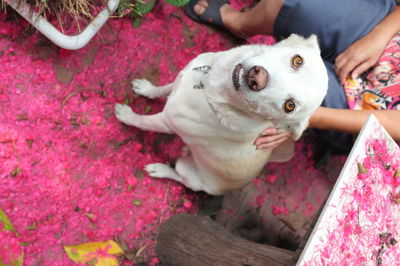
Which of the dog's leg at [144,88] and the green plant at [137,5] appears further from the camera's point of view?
the dog's leg at [144,88]

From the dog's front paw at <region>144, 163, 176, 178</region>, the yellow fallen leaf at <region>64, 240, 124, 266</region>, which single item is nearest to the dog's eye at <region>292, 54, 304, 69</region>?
the dog's front paw at <region>144, 163, 176, 178</region>

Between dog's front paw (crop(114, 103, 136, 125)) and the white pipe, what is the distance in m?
0.60

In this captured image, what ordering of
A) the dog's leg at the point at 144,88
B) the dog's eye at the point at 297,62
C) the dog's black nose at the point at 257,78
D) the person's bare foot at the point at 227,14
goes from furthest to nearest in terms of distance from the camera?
the person's bare foot at the point at 227,14 → the dog's leg at the point at 144,88 → the dog's eye at the point at 297,62 → the dog's black nose at the point at 257,78

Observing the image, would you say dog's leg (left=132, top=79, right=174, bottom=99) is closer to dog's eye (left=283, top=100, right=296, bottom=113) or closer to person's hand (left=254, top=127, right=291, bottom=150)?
person's hand (left=254, top=127, right=291, bottom=150)

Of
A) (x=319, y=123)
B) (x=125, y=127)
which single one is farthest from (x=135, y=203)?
(x=319, y=123)

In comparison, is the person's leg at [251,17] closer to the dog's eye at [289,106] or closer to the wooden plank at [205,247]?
the dog's eye at [289,106]

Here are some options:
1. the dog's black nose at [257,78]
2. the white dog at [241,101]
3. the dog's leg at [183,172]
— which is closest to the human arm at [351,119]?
the white dog at [241,101]

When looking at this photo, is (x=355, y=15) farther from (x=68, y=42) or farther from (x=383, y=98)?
(x=68, y=42)

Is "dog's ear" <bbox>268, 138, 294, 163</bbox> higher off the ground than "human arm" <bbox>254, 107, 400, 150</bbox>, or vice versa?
"human arm" <bbox>254, 107, 400, 150</bbox>

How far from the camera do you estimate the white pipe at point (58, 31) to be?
2.10m

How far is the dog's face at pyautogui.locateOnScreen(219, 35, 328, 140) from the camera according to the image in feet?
5.49

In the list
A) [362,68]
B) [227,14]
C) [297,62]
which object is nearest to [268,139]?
[297,62]

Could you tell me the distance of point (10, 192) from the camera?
2.26 m

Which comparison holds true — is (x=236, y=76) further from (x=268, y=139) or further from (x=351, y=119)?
(x=351, y=119)
